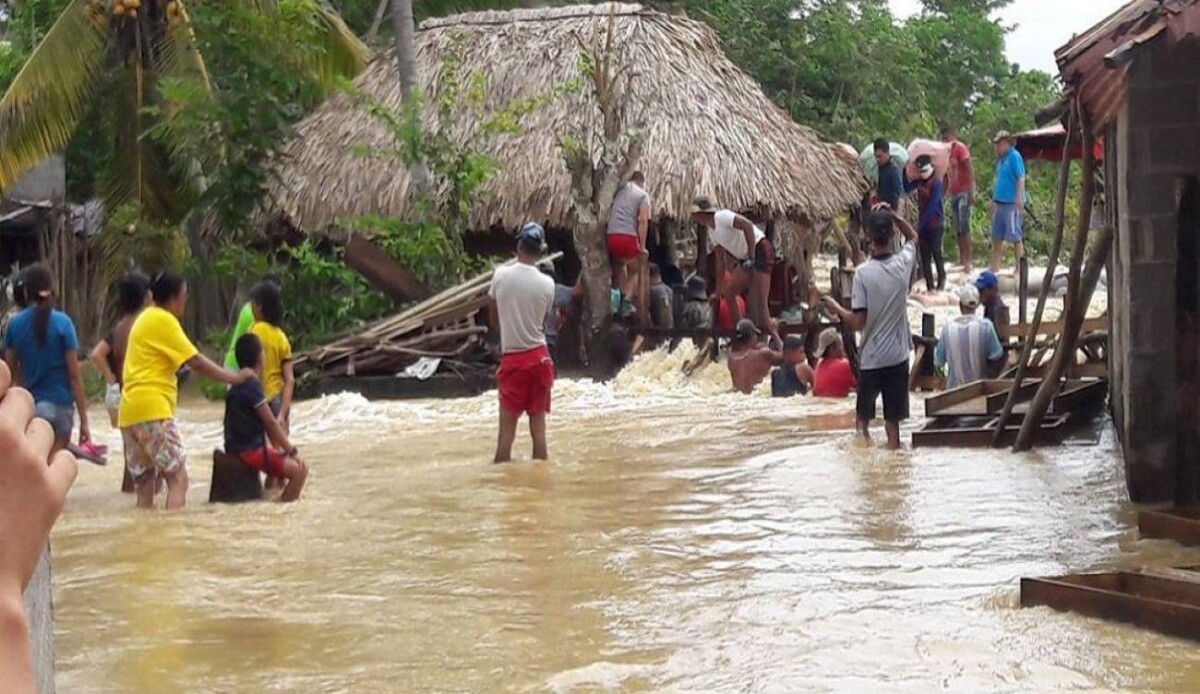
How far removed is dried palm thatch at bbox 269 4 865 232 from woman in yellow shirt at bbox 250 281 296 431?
8.08 m

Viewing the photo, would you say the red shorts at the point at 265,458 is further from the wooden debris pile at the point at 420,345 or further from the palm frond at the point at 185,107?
the palm frond at the point at 185,107

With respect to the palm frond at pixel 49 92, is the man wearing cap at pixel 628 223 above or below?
below

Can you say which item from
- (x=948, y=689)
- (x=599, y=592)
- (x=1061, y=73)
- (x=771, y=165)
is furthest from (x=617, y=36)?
(x=948, y=689)

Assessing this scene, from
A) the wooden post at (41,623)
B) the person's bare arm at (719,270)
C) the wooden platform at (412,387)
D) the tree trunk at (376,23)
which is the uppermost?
the tree trunk at (376,23)

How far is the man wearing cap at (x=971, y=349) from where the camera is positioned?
13289 millimetres

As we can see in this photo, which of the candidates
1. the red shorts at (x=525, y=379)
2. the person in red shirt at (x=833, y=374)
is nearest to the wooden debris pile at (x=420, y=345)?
the person in red shirt at (x=833, y=374)

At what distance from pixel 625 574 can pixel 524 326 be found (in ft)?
10.8

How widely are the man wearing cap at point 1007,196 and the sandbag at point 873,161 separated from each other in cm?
110

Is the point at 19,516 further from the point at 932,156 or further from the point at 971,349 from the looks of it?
the point at 932,156

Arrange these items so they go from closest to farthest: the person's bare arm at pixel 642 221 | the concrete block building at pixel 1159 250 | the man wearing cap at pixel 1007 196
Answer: the concrete block building at pixel 1159 250, the person's bare arm at pixel 642 221, the man wearing cap at pixel 1007 196

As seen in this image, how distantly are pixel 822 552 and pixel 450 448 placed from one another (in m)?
5.04

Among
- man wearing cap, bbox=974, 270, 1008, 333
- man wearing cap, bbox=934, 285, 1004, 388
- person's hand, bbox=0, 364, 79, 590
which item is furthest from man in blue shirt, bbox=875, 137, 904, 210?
person's hand, bbox=0, 364, 79, 590

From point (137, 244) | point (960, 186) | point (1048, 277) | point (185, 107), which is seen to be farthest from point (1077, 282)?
point (137, 244)

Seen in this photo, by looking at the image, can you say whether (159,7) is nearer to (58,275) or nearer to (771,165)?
(58,275)
